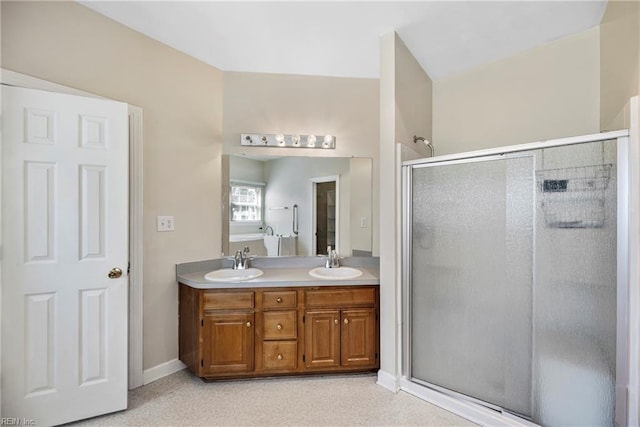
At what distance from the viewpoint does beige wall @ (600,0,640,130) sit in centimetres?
165

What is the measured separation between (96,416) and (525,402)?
2.62 m

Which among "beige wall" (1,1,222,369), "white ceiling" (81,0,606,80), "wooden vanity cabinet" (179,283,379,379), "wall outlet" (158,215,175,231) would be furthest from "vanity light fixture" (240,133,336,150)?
"wooden vanity cabinet" (179,283,379,379)

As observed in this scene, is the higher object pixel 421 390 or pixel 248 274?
pixel 248 274

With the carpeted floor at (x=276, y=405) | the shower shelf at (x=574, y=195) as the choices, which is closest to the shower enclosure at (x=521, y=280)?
the shower shelf at (x=574, y=195)

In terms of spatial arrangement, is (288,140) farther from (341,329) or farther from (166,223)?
(341,329)

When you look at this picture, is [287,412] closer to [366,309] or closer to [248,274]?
[366,309]

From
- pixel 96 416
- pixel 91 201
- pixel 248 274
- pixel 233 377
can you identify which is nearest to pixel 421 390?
pixel 233 377

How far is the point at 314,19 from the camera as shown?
2094 mm

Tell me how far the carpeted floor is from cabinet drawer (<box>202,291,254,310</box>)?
1.99 feet

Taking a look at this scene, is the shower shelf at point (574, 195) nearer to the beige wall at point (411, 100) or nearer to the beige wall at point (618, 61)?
the beige wall at point (618, 61)

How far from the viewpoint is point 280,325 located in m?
2.31

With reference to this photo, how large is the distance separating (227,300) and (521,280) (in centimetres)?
197

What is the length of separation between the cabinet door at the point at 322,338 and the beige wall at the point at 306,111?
0.85 metres

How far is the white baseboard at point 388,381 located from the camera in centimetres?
219
